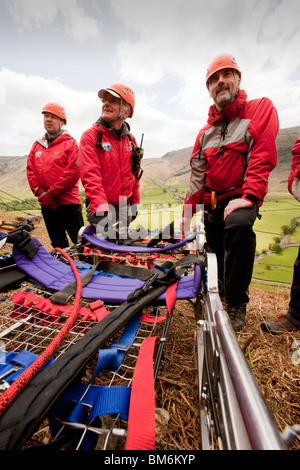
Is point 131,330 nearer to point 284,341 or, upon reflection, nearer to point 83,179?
point 284,341

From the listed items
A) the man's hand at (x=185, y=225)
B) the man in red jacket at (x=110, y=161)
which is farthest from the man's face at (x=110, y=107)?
the man's hand at (x=185, y=225)

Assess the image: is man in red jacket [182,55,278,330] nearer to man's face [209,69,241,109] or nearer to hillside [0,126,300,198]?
man's face [209,69,241,109]

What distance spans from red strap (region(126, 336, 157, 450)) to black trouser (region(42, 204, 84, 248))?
3782 mm

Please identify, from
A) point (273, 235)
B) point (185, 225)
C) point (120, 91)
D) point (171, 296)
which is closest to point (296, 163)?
point (185, 225)

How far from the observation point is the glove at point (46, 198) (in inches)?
166

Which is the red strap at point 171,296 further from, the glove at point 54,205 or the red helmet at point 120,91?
the glove at point 54,205

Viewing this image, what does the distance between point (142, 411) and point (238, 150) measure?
2612mm

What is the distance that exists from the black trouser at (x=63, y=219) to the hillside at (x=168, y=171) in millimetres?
63985

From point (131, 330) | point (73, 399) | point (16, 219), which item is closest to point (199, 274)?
point (131, 330)

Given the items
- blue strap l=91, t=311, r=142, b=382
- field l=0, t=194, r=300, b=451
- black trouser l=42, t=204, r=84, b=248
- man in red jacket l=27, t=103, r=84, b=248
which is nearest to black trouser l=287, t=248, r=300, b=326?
field l=0, t=194, r=300, b=451

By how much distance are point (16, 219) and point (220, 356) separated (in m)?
12.4

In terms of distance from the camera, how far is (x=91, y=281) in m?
2.19

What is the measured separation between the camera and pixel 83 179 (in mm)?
3307

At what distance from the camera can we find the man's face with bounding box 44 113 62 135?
14.4ft
